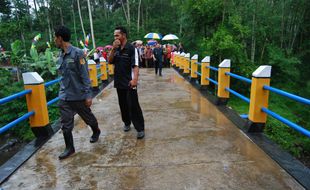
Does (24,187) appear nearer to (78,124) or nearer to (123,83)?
(123,83)

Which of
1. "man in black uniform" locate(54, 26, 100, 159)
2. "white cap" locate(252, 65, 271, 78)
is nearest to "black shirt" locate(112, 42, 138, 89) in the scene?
"man in black uniform" locate(54, 26, 100, 159)

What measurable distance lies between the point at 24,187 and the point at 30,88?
1.75 m

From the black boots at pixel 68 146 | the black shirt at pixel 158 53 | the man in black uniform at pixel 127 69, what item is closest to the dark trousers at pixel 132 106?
the man in black uniform at pixel 127 69

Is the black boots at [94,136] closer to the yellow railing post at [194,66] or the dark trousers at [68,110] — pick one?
the dark trousers at [68,110]

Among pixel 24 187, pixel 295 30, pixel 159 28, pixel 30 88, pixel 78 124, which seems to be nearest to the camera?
pixel 24 187

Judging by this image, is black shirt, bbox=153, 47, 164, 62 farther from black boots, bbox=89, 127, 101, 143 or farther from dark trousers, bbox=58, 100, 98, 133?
dark trousers, bbox=58, 100, 98, 133

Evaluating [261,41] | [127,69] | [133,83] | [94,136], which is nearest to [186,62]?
[127,69]

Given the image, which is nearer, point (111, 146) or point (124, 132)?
point (111, 146)

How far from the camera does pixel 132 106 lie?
4.38 metres

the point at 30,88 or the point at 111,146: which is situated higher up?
the point at 30,88

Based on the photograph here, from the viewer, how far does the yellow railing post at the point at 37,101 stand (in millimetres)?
4297

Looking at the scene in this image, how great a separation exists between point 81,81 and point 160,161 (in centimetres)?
153

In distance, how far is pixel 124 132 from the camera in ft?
15.9

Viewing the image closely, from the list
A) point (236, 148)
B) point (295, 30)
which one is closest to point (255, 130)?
point (236, 148)
